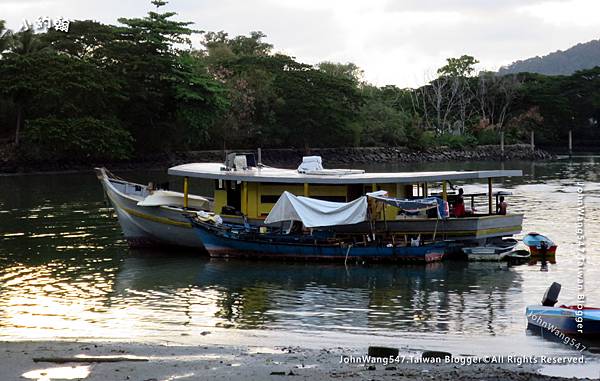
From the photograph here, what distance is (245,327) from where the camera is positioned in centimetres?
1916

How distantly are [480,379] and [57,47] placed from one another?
233 feet

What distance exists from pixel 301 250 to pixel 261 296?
15.2ft

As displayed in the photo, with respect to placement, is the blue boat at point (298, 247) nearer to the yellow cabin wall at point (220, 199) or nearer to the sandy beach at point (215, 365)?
the yellow cabin wall at point (220, 199)

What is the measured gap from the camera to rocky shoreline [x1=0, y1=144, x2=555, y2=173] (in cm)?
7112

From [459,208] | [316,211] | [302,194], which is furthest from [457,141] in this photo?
[316,211]

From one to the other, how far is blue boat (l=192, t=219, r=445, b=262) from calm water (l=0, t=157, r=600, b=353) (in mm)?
409

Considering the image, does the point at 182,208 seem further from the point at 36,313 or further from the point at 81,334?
the point at 81,334

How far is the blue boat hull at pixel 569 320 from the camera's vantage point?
17.2 metres

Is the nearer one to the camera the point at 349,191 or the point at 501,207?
the point at 349,191

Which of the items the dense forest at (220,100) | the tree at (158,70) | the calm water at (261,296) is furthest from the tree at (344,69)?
the calm water at (261,296)

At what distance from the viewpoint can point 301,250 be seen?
88.8ft

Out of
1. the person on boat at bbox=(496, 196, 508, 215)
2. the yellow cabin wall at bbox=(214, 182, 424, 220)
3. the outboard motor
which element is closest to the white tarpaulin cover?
the yellow cabin wall at bbox=(214, 182, 424, 220)

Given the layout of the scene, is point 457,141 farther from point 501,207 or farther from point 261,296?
point 261,296

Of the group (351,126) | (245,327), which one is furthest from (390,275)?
(351,126)
